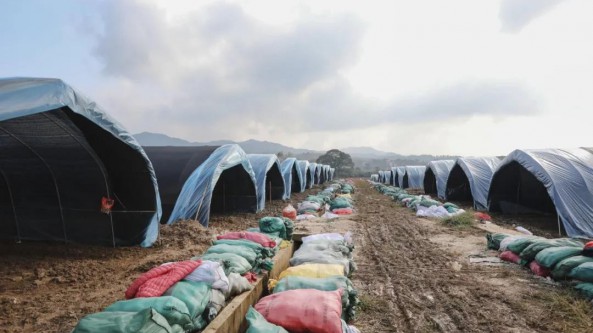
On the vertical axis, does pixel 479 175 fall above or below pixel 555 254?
above

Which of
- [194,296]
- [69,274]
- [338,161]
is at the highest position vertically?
[338,161]


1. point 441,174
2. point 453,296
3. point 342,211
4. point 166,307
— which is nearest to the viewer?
point 166,307

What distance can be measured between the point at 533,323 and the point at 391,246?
15.9 ft

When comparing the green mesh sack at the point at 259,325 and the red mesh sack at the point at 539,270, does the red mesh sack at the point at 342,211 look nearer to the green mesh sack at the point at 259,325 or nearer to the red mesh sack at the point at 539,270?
the red mesh sack at the point at 539,270

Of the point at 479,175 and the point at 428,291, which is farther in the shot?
the point at 479,175

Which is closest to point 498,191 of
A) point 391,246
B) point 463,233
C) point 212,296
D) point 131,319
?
point 463,233

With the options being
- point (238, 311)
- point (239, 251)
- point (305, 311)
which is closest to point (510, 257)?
point (239, 251)

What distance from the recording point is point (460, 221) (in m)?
12.3

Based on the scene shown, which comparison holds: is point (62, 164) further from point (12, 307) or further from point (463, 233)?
point (463, 233)

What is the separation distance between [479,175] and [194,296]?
17370 mm

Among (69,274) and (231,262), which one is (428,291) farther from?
(69,274)

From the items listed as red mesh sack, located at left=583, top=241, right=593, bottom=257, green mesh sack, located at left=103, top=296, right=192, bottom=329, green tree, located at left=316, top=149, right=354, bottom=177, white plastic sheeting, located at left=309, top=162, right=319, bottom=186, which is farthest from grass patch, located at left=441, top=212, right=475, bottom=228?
green tree, located at left=316, top=149, right=354, bottom=177

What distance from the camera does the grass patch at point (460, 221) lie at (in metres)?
12.1

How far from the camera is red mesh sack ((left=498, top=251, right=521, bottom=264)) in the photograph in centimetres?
731
